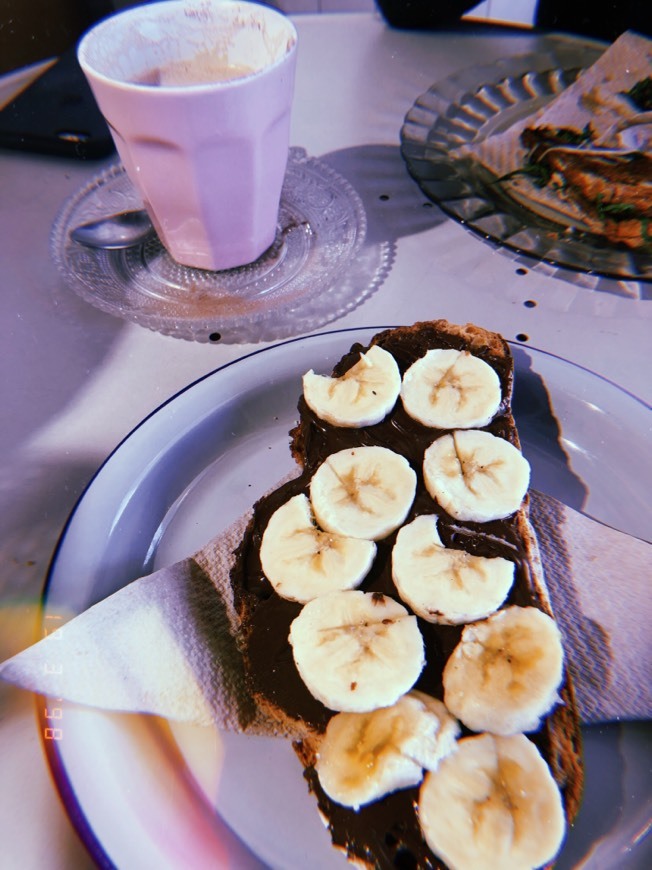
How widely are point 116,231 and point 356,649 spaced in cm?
96

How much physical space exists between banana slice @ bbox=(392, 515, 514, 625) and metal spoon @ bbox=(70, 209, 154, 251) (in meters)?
0.83

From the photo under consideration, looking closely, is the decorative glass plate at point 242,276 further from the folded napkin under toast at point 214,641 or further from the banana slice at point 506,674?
the banana slice at point 506,674

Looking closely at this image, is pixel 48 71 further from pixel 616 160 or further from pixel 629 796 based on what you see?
pixel 629 796

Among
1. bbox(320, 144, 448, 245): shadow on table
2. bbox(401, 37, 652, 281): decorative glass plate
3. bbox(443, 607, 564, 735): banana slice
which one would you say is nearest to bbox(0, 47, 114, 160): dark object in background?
bbox(320, 144, 448, 245): shadow on table

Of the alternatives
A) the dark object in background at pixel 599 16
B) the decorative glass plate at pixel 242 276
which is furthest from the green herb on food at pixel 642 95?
the decorative glass plate at pixel 242 276

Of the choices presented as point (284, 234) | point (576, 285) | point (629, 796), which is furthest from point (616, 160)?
point (629, 796)

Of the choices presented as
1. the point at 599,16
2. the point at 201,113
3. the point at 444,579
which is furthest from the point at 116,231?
the point at 599,16

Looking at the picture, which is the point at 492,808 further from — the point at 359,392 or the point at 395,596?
the point at 359,392

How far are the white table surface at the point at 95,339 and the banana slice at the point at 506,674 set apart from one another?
40cm

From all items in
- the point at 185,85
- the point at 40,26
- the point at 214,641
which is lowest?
the point at 214,641

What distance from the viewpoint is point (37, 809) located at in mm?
641

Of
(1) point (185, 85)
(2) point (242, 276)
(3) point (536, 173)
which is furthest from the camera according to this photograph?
(3) point (536, 173)

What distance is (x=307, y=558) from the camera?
733mm

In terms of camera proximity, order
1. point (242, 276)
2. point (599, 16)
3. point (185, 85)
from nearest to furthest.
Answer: point (185, 85) → point (242, 276) → point (599, 16)
